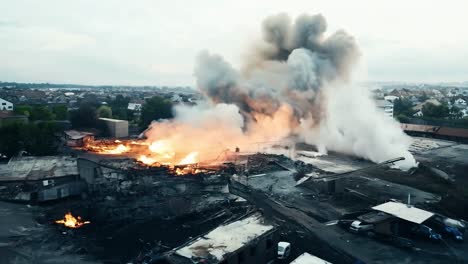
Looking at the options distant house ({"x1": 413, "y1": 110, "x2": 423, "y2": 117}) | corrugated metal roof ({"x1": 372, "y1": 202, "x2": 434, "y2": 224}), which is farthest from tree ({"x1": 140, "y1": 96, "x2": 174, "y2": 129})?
distant house ({"x1": 413, "y1": 110, "x2": 423, "y2": 117})

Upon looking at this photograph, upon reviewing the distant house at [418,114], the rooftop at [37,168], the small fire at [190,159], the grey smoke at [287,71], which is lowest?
the rooftop at [37,168]

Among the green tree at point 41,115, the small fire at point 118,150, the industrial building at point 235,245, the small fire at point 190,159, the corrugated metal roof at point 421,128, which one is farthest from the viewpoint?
the green tree at point 41,115

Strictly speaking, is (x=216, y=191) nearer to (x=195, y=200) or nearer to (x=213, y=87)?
(x=195, y=200)

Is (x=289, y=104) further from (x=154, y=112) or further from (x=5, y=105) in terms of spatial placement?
(x=5, y=105)

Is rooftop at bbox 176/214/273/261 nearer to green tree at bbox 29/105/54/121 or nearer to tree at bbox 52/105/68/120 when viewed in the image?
green tree at bbox 29/105/54/121

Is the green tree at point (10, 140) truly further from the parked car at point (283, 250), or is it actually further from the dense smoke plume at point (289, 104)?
the parked car at point (283, 250)

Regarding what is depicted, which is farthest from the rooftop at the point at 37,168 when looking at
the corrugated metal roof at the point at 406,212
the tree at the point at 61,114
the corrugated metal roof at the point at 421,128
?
the corrugated metal roof at the point at 421,128

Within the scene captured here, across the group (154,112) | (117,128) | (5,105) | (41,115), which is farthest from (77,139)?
(5,105)

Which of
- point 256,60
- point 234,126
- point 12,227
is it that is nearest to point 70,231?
point 12,227
